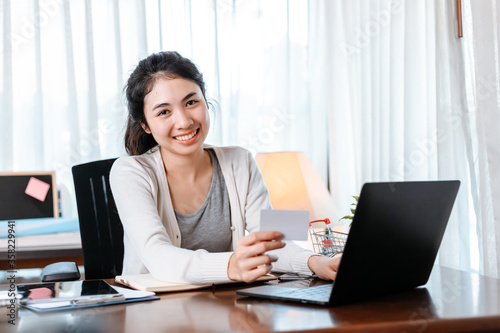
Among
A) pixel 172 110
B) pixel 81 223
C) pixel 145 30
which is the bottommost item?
pixel 81 223

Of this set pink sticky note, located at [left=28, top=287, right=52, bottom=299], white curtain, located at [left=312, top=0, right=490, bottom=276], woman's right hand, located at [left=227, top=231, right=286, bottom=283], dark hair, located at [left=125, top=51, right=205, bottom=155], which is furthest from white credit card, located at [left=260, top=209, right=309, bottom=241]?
white curtain, located at [left=312, top=0, right=490, bottom=276]

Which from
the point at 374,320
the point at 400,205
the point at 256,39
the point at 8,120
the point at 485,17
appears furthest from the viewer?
the point at 256,39

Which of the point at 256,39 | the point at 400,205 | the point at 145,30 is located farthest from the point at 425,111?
the point at 400,205

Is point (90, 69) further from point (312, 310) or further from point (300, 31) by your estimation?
point (312, 310)

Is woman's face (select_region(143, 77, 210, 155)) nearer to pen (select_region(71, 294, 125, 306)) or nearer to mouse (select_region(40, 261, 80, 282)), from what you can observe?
mouse (select_region(40, 261, 80, 282))

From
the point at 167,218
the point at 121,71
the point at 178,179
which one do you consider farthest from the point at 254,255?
the point at 121,71

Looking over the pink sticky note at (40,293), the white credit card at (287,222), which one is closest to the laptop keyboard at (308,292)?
the white credit card at (287,222)

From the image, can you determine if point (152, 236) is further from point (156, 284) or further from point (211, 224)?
point (211, 224)

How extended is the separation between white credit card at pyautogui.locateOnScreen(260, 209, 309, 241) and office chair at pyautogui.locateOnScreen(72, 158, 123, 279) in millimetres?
920

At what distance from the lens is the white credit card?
1037 millimetres

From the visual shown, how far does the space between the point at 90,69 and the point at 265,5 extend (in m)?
1.02

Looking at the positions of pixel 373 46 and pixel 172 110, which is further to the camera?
pixel 373 46

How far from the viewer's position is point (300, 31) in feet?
10.8

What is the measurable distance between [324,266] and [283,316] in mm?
375
